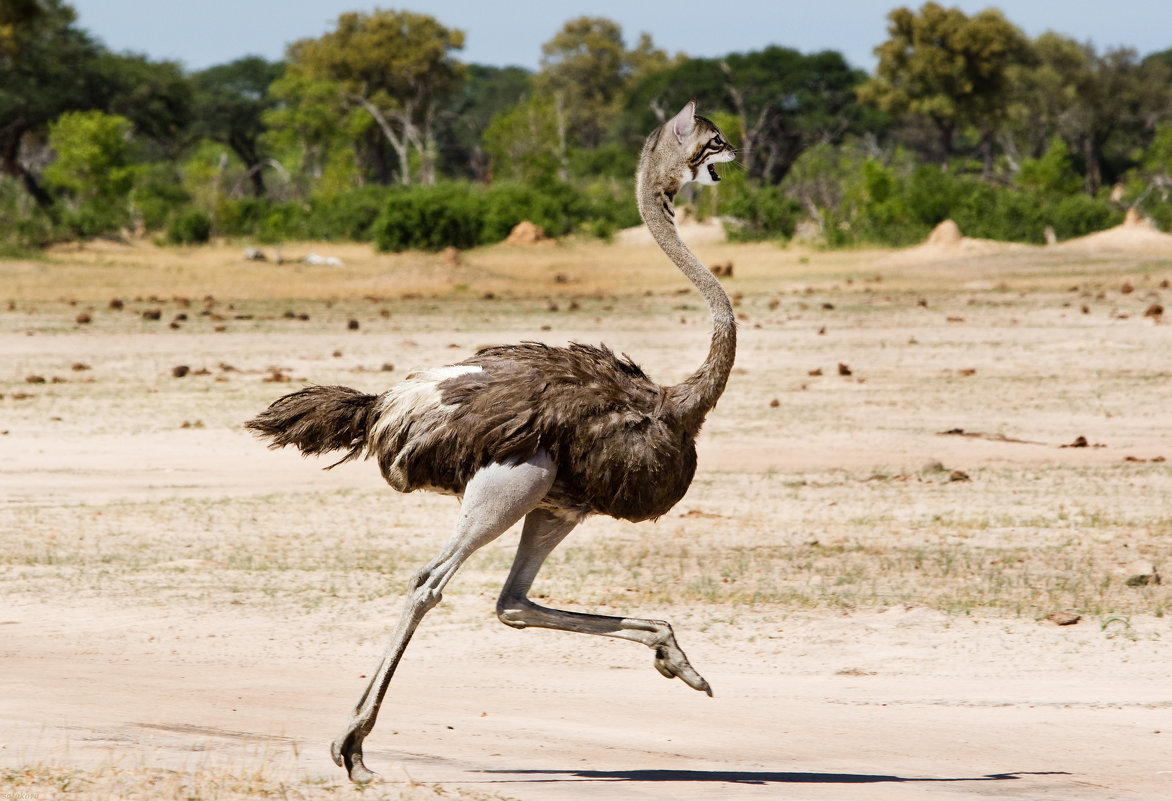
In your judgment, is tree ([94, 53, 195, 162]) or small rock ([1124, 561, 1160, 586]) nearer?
small rock ([1124, 561, 1160, 586])

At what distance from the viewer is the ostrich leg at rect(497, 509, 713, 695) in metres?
4.59

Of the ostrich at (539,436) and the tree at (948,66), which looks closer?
the ostrich at (539,436)

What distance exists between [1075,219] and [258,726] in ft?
113

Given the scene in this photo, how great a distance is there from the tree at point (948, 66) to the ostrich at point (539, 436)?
5277 centimetres

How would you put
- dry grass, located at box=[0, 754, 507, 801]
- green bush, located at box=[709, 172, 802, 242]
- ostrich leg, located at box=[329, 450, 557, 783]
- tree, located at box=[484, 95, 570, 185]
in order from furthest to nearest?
tree, located at box=[484, 95, 570, 185] → green bush, located at box=[709, 172, 802, 242] → ostrich leg, located at box=[329, 450, 557, 783] → dry grass, located at box=[0, 754, 507, 801]

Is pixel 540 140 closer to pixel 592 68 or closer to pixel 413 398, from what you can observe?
pixel 592 68

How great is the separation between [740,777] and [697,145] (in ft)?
5.97

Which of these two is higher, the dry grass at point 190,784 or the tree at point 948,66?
the tree at point 948,66

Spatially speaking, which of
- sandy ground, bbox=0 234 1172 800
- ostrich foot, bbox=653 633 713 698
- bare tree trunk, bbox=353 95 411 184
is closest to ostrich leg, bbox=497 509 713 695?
ostrich foot, bbox=653 633 713 698

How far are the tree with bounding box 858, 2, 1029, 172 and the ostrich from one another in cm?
5277

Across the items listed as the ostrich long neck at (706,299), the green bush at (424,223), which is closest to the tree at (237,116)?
the green bush at (424,223)

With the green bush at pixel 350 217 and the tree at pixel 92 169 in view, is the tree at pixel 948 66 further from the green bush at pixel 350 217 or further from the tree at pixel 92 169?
the tree at pixel 92 169

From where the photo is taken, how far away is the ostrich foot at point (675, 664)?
4.54 metres

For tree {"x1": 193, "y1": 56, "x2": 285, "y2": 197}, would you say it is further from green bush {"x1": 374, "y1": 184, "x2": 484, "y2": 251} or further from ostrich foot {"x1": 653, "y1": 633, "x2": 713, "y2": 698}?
ostrich foot {"x1": 653, "y1": 633, "x2": 713, "y2": 698}
